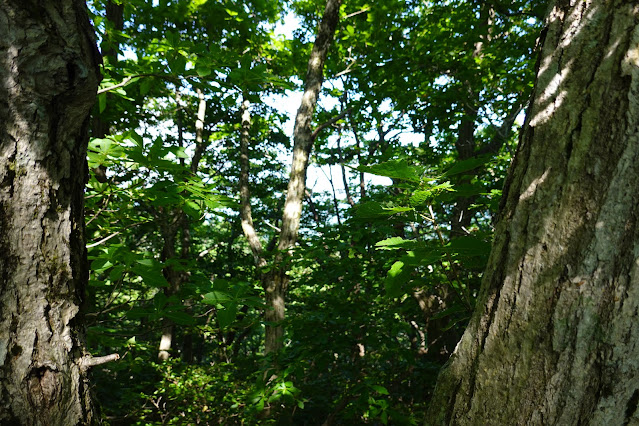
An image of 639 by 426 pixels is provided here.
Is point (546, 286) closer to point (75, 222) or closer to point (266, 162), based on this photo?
point (75, 222)

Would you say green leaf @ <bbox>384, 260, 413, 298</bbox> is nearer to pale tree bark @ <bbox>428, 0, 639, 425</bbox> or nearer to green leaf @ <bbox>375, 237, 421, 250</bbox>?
green leaf @ <bbox>375, 237, 421, 250</bbox>

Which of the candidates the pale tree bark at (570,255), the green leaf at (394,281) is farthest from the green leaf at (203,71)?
the pale tree bark at (570,255)

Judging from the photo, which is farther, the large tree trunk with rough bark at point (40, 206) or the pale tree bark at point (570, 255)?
the large tree trunk with rough bark at point (40, 206)

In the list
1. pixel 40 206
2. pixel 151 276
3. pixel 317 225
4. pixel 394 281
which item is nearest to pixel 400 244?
pixel 394 281

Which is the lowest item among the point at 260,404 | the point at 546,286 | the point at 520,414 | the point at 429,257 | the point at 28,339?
the point at 260,404

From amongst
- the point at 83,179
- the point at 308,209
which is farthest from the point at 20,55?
the point at 308,209

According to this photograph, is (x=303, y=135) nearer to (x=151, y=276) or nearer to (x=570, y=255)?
(x=151, y=276)

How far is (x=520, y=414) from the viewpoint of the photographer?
950mm

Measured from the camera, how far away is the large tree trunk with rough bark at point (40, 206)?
1.02 m

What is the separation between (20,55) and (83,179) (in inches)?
14.6

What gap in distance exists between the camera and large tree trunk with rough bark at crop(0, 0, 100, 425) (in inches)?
40.1

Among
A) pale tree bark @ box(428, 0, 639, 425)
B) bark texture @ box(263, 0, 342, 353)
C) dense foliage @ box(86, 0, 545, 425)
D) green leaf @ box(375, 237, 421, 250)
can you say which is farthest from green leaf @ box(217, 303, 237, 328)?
bark texture @ box(263, 0, 342, 353)

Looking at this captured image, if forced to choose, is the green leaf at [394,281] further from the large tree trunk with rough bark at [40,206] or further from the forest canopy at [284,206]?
the large tree trunk with rough bark at [40,206]

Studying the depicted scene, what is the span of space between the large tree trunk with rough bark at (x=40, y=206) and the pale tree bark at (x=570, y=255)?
1071 millimetres
